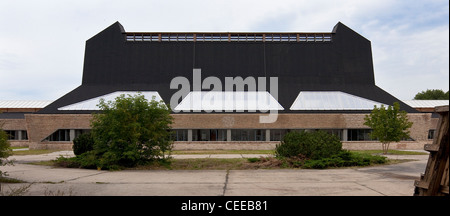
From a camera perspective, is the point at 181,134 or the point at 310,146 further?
the point at 181,134

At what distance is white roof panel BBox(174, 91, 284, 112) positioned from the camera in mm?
39531

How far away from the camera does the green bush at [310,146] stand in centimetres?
1825

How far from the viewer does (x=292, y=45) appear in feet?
152

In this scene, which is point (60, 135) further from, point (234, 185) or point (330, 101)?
point (234, 185)

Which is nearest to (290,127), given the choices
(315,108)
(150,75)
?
(315,108)

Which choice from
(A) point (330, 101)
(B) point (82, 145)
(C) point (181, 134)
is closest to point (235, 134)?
(C) point (181, 134)

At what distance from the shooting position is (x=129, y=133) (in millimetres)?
17609

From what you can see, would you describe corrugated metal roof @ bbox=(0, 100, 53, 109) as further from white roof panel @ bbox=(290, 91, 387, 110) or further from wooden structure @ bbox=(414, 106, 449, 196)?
wooden structure @ bbox=(414, 106, 449, 196)

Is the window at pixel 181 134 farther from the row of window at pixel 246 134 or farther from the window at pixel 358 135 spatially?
the window at pixel 358 135

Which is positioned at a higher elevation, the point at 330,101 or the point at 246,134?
the point at 330,101

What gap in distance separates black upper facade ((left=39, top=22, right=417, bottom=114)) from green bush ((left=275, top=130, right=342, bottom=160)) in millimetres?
24524

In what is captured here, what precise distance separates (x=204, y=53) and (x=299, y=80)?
41.6ft

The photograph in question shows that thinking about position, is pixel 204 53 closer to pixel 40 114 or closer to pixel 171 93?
pixel 171 93

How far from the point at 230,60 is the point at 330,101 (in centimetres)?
1365
